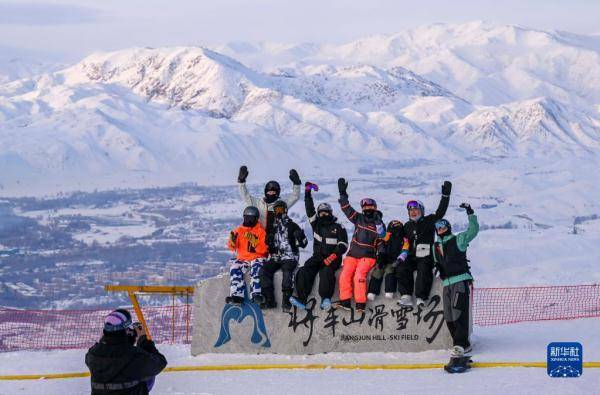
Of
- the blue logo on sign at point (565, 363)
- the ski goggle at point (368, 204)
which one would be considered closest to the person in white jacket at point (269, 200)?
the ski goggle at point (368, 204)

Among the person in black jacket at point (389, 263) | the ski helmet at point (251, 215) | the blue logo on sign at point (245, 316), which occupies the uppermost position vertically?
the ski helmet at point (251, 215)

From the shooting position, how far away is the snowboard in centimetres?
1079

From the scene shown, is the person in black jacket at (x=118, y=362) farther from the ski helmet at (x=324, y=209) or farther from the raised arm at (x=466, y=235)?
the ski helmet at (x=324, y=209)

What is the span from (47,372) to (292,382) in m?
3.75

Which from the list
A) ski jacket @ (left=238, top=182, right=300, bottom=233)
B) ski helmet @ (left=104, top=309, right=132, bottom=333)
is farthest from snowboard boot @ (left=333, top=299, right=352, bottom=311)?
ski helmet @ (left=104, top=309, right=132, bottom=333)

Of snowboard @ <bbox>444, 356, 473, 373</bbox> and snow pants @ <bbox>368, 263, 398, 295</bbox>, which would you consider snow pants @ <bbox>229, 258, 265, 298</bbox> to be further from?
snowboard @ <bbox>444, 356, 473, 373</bbox>

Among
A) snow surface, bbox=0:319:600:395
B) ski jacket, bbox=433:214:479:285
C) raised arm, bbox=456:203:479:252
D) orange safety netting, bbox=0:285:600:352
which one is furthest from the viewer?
orange safety netting, bbox=0:285:600:352

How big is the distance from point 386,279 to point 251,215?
197cm

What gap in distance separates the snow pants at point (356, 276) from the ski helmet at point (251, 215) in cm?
134

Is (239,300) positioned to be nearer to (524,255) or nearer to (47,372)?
(47,372)

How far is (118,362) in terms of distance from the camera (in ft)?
23.6

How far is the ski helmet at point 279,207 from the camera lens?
1258 centimetres

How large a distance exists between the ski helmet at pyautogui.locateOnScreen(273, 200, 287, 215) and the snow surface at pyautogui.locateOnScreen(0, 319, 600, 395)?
194 centimetres

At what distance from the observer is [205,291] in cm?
1288
